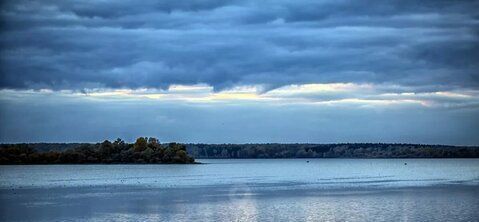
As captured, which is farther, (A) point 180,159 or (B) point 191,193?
(A) point 180,159

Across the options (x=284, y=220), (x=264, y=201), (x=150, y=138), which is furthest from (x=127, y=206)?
(x=150, y=138)

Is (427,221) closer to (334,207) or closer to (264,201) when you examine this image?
(334,207)

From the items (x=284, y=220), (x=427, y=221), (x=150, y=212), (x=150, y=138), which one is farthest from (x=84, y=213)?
(x=150, y=138)

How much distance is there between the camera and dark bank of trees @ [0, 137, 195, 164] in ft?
551

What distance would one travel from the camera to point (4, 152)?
177375 mm

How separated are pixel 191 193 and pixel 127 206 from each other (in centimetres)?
1723

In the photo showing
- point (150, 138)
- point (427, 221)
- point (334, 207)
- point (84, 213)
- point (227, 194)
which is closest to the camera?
point (427, 221)

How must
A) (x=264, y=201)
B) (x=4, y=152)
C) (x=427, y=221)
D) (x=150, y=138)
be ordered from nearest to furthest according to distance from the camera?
1. (x=427, y=221)
2. (x=264, y=201)
3. (x=150, y=138)
4. (x=4, y=152)

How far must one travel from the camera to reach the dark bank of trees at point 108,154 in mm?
167875

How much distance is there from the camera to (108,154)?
17225 centimetres

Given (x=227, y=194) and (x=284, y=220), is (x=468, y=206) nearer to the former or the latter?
(x=284, y=220)

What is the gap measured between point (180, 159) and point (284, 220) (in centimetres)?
13098

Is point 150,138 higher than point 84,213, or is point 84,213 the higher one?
point 150,138

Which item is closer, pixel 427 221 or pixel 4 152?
pixel 427 221
